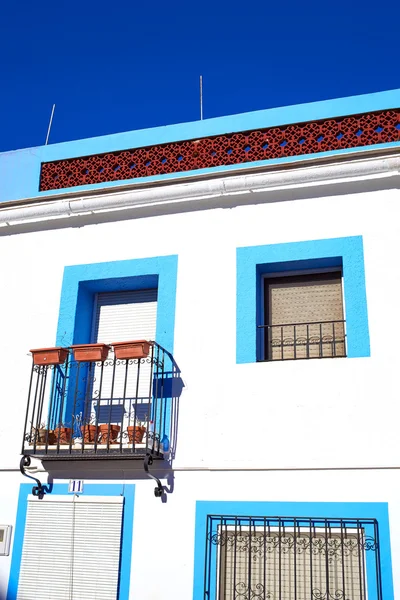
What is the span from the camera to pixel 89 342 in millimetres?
7477

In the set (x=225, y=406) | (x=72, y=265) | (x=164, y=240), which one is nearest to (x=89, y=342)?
(x=72, y=265)

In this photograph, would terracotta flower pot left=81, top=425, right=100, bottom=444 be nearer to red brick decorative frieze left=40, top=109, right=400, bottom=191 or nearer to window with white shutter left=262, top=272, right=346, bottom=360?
window with white shutter left=262, top=272, right=346, bottom=360

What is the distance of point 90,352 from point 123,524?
5.30ft

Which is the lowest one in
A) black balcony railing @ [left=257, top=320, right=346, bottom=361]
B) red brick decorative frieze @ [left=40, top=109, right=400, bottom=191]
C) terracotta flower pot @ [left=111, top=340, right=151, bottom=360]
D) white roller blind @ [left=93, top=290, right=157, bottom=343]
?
terracotta flower pot @ [left=111, top=340, right=151, bottom=360]

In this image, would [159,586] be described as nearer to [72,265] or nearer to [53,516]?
[53,516]

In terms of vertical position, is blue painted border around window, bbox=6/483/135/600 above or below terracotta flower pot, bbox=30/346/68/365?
below

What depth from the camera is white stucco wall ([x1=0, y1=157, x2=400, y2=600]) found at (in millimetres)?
6043

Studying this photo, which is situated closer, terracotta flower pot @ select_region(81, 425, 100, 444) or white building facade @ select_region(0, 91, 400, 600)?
white building facade @ select_region(0, 91, 400, 600)

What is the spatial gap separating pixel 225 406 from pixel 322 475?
1066mm

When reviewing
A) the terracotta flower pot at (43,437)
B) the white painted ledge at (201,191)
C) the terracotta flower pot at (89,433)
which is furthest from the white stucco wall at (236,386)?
the terracotta flower pot at (89,433)

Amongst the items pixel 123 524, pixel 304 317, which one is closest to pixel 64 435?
pixel 123 524

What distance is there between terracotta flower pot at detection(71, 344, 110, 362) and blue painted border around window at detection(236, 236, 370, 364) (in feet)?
4.18

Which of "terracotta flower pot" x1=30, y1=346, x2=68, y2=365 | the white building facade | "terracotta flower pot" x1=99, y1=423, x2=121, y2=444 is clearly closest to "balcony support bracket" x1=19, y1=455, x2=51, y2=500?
the white building facade

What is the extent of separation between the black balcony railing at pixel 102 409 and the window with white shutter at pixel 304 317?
1.06m
